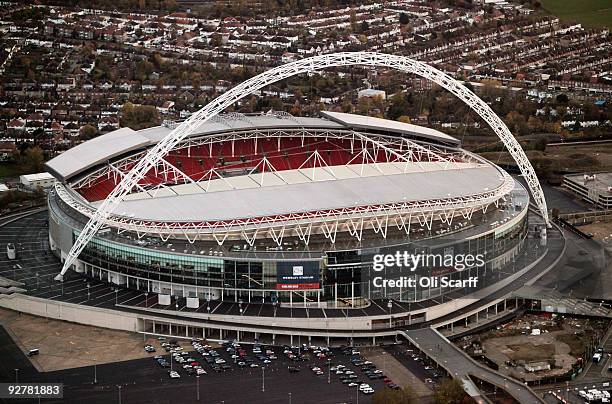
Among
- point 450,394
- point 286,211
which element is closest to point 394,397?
point 450,394

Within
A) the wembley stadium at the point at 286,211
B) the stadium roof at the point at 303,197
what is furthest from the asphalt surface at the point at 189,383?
the stadium roof at the point at 303,197

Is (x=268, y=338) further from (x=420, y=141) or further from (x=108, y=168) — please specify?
(x=420, y=141)

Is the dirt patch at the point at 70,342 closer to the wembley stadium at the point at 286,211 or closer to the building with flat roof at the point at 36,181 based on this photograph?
the wembley stadium at the point at 286,211

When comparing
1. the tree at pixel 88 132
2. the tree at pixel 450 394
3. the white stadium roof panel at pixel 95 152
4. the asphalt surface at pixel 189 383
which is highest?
the white stadium roof panel at pixel 95 152

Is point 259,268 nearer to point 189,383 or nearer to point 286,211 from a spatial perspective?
point 286,211

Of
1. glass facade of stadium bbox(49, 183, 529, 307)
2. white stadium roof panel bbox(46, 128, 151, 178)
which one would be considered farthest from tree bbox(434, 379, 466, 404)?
white stadium roof panel bbox(46, 128, 151, 178)

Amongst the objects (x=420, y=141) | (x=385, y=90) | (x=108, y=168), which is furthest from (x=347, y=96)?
(x=108, y=168)
